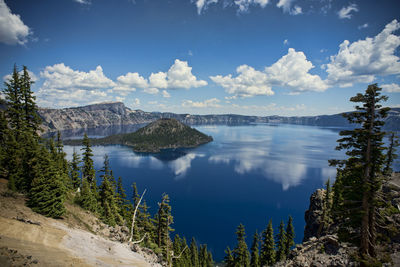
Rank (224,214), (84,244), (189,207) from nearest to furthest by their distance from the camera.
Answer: (84,244) → (224,214) → (189,207)

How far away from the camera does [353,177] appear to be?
575 inches

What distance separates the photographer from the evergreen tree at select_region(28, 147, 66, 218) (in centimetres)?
1941

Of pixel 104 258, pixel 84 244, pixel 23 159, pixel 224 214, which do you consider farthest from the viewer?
pixel 224 214

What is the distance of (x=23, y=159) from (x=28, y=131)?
32.1 feet

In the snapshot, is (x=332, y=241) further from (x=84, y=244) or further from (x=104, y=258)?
(x=84, y=244)

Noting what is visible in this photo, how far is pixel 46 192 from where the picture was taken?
1933cm

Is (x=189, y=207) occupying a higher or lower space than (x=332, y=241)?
lower

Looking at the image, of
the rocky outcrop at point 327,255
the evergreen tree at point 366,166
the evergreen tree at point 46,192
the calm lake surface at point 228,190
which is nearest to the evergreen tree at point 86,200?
the evergreen tree at point 46,192

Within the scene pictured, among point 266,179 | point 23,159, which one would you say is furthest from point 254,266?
point 266,179

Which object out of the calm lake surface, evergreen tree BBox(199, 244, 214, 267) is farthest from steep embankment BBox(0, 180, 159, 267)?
the calm lake surface

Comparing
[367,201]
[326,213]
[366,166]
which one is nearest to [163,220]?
[367,201]

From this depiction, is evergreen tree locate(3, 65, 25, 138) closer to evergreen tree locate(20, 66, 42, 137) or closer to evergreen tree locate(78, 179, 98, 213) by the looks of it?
evergreen tree locate(20, 66, 42, 137)

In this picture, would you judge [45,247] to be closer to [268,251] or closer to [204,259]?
[268,251]

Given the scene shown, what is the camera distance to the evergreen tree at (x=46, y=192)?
63.7 ft
